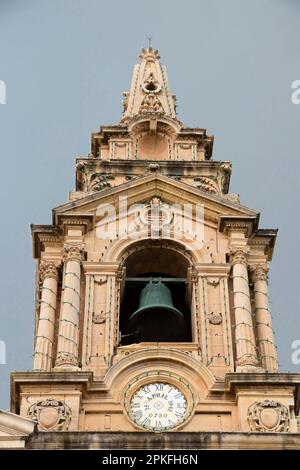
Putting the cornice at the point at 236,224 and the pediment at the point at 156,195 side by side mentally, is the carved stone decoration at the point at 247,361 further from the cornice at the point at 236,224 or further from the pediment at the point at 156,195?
the pediment at the point at 156,195

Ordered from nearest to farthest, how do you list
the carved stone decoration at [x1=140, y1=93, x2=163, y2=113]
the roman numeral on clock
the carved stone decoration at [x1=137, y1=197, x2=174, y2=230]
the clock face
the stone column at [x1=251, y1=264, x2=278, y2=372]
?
1. the clock face
2. the roman numeral on clock
3. the stone column at [x1=251, y1=264, x2=278, y2=372]
4. the carved stone decoration at [x1=137, y1=197, x2=174, y2=230]
5. the carved stone decoration at [x1=140, y1=93, x2=163, y2=113]

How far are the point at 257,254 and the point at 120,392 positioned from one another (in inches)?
288

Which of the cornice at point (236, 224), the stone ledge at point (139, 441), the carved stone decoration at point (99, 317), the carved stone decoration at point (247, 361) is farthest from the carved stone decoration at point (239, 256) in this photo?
the stone ledge at point (139, 441)

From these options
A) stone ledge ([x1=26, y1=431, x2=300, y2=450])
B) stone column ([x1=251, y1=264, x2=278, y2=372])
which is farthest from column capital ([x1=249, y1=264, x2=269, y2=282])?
stone ledge ([x1=26, y1=431, x2=300, y2=450])

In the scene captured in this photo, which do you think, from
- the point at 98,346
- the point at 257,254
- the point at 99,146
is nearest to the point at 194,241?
the point at 257,254

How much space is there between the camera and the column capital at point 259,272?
39.0 m

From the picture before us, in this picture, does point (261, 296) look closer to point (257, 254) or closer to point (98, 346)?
point (257, 254)

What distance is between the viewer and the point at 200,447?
31281 millimetres

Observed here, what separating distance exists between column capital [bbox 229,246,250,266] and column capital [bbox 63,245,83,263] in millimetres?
4294

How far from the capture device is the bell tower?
33844mm

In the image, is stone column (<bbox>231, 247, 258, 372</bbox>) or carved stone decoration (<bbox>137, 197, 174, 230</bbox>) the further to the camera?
carved stone decoration (<bbox>137, 197, 174, 230</bbox>)

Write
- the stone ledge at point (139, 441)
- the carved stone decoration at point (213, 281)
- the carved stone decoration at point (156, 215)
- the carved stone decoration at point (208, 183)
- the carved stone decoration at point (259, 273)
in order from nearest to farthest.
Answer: the stone ledge at point (139, 441), the carved stone decoration at point (213, 281), the carved stone decoration at point (259, 273), the carved stone decoration at point (156, 215), the carved stone decoration at point (208, 183)

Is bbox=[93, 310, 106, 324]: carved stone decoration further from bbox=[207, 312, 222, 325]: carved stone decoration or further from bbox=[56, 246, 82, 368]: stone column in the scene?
bbox=[207, 312, 222, 325]: carved stone decoration

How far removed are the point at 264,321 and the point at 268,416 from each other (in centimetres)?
438
